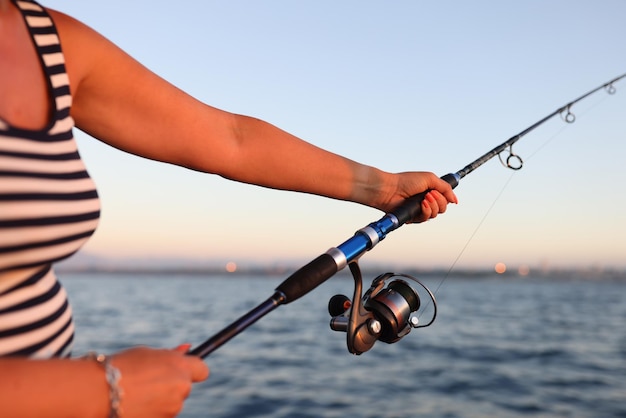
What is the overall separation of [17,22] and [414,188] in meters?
1.49

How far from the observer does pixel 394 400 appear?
10.1 meters

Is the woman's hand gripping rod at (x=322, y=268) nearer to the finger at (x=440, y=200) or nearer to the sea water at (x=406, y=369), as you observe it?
the finger at (x=440, y=200)

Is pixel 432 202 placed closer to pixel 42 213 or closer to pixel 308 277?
pixel 308 277

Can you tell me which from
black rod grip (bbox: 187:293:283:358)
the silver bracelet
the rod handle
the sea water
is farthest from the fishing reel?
the sea water

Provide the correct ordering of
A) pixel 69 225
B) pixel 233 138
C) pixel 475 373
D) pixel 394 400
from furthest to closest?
pixel 475 373
pixel 394 400
pixel 233 138
pixel 69 225

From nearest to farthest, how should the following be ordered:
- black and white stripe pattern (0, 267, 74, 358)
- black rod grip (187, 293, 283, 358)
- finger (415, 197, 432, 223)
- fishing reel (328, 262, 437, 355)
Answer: black and white stripe pattern (0, 267, 74, 358) < black rod grip (187, 293, 283, 358) < fishing reel (328, 262, 437, 355) < finger (415, 197, 432, 223)

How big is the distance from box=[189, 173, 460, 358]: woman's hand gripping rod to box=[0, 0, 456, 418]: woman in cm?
17

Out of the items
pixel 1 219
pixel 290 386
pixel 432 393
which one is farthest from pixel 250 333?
pixel 1 219

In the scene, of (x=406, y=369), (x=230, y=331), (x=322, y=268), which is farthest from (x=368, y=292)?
(x=406, y=369)

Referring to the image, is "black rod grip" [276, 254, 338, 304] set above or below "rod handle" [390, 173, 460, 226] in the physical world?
below

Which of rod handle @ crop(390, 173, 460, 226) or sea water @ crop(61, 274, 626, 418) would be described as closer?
rod handle @ crop(390, 173, 460, 226)

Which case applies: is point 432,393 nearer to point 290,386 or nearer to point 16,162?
point 290,386

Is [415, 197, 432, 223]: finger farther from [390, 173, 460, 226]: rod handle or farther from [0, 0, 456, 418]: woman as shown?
[0, 0, 456, 418]: woman

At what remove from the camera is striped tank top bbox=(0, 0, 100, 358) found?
1.17 meters
